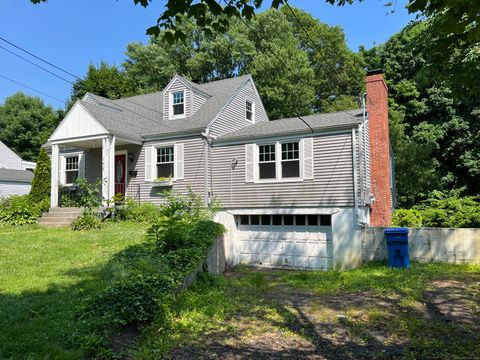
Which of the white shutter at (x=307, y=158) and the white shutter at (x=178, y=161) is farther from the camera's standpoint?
the white shutter at (x=178, y=161)

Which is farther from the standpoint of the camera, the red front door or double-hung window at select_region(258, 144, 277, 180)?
the red front door

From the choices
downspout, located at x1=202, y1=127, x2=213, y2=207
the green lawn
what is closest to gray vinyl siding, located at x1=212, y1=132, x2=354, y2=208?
downspout, located at x1=202, y1=127, x2=213, y2=207

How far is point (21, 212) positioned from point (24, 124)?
1201 inches

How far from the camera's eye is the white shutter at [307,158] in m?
14.4

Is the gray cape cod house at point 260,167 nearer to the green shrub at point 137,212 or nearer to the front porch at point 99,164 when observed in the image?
the front porch at point 99,164

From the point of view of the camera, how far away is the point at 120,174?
18.5 m

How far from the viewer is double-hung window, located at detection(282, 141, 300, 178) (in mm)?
14758

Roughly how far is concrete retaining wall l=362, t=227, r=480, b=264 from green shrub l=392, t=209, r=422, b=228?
9.42 ft

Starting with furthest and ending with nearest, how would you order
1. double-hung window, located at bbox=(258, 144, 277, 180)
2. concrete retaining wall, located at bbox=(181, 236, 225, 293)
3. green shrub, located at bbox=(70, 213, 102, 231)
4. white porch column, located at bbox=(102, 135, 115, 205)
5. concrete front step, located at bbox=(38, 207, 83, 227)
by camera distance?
white porch column, located at bbox=(102, 135, 115, 205), concrete front step, located at bbox=(38, 207, 83, 227), double-hung window, located at bbox=(258, 144, 277, 180), green shrub, located at bbox=(70, 213, 102, 231), concrete retaining wall, located at bbox=(181, 236, 225, 293)

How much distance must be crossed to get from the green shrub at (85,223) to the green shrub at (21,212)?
3.12 metres

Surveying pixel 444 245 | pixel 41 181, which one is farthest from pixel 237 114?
pixel 444 245

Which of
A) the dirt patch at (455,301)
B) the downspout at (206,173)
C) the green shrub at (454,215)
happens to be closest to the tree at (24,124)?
the downspout at (206,173)

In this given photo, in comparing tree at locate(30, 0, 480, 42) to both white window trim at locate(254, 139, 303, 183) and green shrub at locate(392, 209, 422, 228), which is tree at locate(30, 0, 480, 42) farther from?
green shrub at locate(392, 209, 422, 228)

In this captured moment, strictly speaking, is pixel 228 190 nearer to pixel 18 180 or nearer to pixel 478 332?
pixel 478 332
